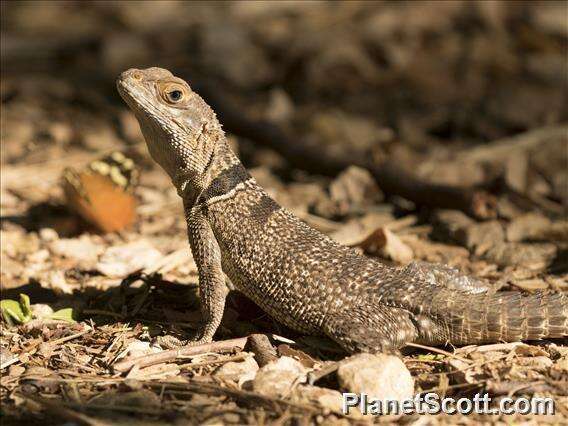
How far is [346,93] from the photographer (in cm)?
1046

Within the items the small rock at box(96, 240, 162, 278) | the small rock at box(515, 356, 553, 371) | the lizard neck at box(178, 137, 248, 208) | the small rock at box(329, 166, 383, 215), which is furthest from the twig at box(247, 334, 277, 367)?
the small rock at box(329, 166, 383, 215)

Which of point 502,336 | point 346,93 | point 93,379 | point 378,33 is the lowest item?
point 93,379

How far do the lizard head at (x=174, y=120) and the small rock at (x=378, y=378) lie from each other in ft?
5.64

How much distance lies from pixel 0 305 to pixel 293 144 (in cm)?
419

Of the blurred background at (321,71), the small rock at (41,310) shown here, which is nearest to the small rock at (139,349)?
the small rock at (41,310)

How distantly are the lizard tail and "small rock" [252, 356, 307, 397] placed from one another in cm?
95

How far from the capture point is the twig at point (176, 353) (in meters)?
4.35

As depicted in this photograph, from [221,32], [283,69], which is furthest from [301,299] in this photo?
[221,32]

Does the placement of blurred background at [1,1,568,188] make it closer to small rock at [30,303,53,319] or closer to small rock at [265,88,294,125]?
small rock at [265,88,294,125]

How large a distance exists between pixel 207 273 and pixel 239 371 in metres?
0.79

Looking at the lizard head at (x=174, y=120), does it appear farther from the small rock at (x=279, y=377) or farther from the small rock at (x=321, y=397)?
the small rock at (x=321, y=397)

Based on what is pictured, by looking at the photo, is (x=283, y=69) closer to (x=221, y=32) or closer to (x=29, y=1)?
(x=221, y=32)

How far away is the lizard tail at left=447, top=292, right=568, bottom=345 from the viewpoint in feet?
14.5

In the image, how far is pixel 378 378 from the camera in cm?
392
